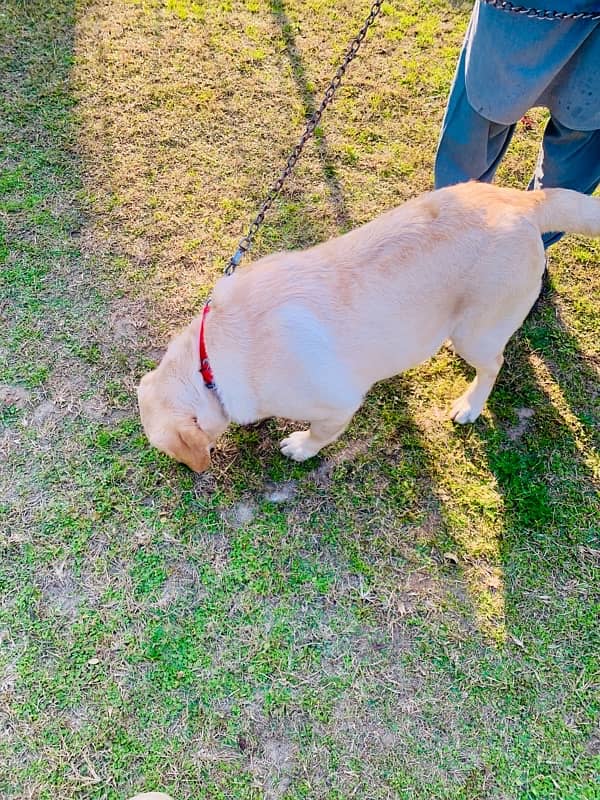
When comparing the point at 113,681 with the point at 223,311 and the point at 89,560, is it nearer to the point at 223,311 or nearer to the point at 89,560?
the point at 89,560

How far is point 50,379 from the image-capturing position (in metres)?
3.31

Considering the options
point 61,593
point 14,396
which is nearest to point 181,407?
point 61,593

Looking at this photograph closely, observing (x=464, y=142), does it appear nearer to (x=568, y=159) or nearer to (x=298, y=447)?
(x=568, y=159)

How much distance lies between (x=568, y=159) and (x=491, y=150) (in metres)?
0.40

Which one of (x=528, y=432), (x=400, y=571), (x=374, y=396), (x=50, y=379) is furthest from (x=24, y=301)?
(x=528, y=432)

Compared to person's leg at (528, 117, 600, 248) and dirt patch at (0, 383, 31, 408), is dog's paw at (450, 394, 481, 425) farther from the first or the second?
dirt patch at (0, 383, 31, 408)

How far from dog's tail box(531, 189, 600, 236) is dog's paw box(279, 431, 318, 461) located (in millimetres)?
1490

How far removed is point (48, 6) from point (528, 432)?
5.29m

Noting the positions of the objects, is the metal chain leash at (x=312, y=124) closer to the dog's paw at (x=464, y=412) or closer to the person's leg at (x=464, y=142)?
the person's leg at (x=464, y=142)

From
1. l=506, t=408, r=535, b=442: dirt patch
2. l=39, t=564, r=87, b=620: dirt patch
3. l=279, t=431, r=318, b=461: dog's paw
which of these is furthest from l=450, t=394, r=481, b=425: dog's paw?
l=39, t=564, r=87, b=620: dirt patch

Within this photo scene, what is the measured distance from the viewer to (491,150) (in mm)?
3219

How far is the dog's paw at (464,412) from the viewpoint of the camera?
3246 millimetres

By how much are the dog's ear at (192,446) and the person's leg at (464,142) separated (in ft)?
6.72

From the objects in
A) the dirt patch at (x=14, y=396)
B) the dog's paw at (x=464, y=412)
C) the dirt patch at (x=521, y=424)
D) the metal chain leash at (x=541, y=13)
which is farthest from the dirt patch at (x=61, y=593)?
the metal chain leash at (x=541, y=13)
